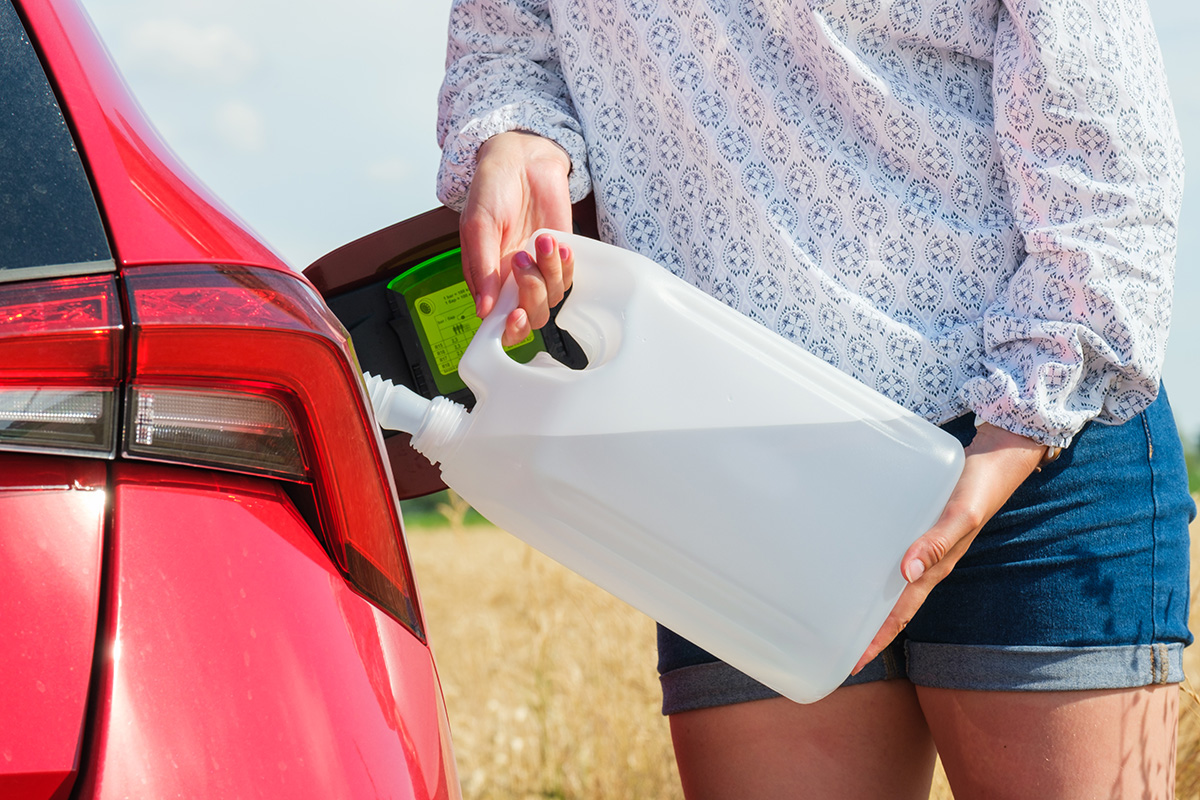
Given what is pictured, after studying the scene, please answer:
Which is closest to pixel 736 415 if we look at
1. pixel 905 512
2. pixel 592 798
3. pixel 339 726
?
pixel 905 512

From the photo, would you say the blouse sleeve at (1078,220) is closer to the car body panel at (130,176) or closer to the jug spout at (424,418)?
the jug spout at (424,418)

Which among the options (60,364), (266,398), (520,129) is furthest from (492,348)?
(60,364)

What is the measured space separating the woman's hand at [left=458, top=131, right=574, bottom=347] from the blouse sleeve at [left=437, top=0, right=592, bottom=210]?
21 mm

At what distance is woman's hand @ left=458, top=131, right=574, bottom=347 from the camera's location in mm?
1125

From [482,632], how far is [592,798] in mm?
2185

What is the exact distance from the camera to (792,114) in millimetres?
1184

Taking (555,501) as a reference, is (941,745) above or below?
below

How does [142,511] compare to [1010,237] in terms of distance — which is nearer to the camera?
[142,511]

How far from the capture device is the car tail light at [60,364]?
65cm

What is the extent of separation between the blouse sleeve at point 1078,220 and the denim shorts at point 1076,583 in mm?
111

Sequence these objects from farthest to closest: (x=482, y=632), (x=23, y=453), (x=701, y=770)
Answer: (x=482, y=632)
(x=701, y=770)
(x=23, y=453)

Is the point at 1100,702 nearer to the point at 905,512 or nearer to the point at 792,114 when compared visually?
the point at 905,512

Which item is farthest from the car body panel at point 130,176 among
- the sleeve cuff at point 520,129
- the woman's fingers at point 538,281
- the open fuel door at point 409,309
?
the open fuel door at point 409,309

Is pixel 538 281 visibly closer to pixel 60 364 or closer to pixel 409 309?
pixel 409 309
